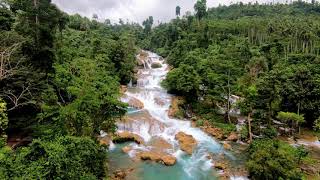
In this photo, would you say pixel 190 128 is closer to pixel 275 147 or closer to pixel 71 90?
pixel 275 147

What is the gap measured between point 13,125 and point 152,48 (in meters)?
82.2

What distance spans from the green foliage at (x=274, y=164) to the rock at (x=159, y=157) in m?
6.49

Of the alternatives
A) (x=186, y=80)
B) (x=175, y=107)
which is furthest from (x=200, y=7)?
(x=175, y=107)

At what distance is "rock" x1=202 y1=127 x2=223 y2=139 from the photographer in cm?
3484

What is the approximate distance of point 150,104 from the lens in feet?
145

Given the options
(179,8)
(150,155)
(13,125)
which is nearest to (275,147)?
(150,155)

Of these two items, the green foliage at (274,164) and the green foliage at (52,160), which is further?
the green foliage at (274,164)

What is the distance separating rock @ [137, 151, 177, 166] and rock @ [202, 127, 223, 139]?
25.0ft

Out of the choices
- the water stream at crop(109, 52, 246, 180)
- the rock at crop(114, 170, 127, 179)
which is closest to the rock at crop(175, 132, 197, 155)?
the water stream at crop(109, 52, 246, 180)

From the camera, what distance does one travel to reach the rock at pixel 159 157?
92.3 feet

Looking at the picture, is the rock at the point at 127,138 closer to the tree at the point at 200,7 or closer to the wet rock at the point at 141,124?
the wet rock at the point at 141,124

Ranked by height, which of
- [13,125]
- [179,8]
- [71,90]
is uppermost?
[179,8]

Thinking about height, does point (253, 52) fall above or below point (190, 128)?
above

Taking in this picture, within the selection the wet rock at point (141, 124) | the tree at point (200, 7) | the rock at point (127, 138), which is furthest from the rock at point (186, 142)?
the tree at point (200, 7)
